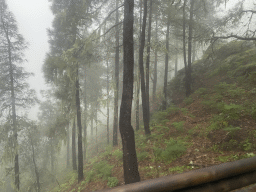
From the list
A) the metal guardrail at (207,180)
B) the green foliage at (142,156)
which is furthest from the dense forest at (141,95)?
the metal guardrail at (207,180)

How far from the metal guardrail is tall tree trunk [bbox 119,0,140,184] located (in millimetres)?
2932

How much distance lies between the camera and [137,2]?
9680mm

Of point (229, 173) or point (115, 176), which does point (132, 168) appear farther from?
point (229, 173)

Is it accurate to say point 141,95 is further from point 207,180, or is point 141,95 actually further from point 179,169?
point 207,180

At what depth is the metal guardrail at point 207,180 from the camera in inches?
70.9

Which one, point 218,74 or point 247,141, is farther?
point 218,74

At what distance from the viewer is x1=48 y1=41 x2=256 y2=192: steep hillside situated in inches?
→ 198

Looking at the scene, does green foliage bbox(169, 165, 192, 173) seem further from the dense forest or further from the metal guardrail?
the metal guardrail

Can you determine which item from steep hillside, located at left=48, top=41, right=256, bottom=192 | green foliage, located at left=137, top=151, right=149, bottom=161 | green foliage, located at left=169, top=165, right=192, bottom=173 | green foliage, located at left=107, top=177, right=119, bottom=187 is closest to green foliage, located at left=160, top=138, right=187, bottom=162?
steep hillside, located at left=48, top=41, right=256, bottom=192

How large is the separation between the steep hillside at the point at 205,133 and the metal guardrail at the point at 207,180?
9.82ft

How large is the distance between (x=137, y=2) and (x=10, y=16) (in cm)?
939

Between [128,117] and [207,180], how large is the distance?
10.3 ft

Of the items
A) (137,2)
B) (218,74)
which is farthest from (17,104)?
(218,74)

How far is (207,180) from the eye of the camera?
1.86m
